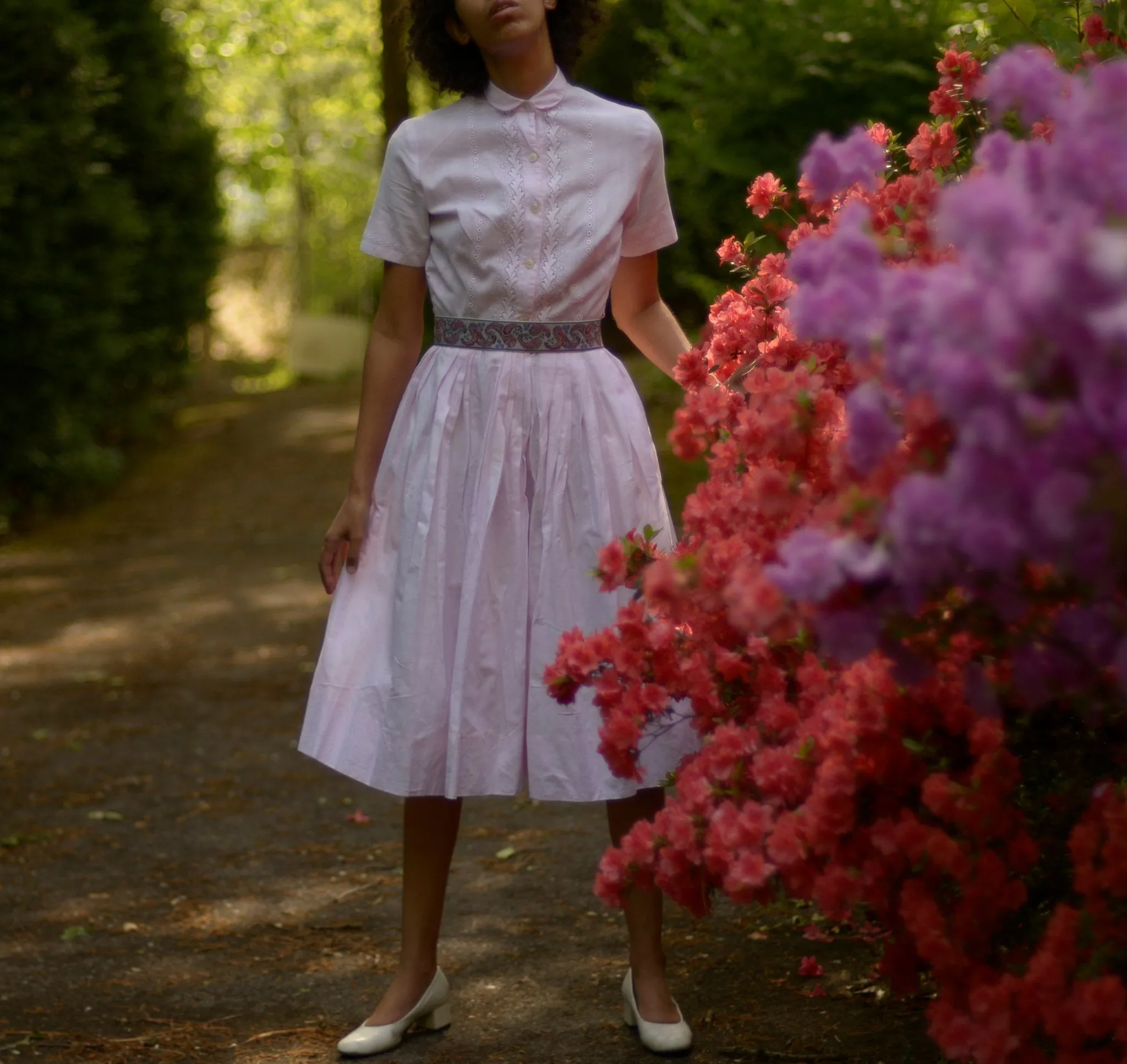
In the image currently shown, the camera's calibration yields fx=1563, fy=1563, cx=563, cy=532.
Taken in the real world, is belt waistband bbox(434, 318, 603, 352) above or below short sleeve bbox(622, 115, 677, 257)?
below

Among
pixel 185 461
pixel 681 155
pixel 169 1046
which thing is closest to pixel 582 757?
pixel 169 1046

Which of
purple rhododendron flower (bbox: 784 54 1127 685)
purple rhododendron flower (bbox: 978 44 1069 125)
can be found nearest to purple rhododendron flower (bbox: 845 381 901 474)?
purple rhododendron flower (bbox: 784 54 1127 685)

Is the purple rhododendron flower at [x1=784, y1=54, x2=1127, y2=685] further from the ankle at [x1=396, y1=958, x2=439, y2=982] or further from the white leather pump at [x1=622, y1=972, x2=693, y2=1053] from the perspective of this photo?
the ankle at [x1=396, y1=958, x2=439, y2=982]

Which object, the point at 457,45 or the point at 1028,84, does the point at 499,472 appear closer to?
the point at 457,45

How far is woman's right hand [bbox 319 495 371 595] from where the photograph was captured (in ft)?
9.27

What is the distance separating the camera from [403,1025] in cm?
286

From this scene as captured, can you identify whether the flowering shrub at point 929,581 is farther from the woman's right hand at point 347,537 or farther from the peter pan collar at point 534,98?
the woman's right hand at point 347,537

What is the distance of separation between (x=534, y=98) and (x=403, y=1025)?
1691 millimetres

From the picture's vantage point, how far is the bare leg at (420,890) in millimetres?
2850

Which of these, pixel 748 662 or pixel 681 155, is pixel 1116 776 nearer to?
pixel 748 662

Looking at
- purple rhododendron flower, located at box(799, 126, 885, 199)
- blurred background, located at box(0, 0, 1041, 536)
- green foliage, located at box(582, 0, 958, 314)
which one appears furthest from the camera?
blurred background, located at box(0, 0, 1041, 536)

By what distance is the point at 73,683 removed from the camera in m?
5.95

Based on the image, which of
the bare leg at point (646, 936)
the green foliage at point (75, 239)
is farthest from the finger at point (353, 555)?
the green foliage at point (75, 239)

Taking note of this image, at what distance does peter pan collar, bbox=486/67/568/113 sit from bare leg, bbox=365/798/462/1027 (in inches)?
49.3
